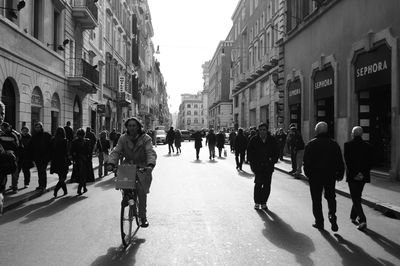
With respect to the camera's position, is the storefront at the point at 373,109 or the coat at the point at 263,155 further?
the storefront at the point at 373,109

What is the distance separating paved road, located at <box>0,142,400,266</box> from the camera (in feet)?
17.1

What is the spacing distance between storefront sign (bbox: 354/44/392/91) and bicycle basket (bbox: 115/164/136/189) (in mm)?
10866

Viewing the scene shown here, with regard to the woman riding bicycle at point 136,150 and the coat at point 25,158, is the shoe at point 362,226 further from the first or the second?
the coat at point 25,158

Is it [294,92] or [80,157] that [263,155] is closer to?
[80,157]

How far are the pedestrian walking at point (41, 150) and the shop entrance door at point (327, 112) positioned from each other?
45.2ft

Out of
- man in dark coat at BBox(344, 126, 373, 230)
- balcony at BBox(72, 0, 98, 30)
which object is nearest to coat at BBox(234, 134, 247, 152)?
→ man in dark coat at BBox(344, 126, 373, 230)

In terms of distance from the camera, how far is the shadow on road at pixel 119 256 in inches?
198

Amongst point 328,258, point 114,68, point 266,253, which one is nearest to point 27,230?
point 266,253

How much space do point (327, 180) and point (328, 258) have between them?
1.94 m

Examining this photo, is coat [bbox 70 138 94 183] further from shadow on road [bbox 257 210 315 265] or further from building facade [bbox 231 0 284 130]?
building facade [bbox 231 0 284 130]

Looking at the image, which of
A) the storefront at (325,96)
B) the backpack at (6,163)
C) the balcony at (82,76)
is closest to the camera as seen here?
the backpack at (6,163)

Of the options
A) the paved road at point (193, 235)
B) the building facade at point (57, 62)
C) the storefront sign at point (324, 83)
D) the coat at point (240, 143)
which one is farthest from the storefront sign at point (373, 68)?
the building facade at point (57, 62)

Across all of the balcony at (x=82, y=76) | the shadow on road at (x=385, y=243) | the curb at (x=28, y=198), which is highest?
the balcony at (x=82, y=76)

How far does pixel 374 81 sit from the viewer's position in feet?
49.5
